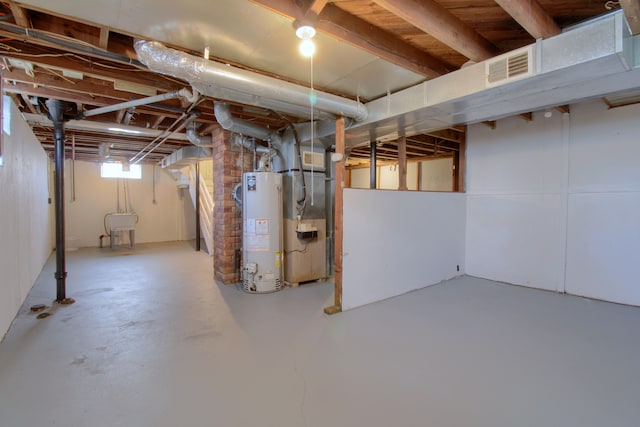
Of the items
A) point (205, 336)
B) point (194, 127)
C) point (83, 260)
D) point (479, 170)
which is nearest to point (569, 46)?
point (479, 170)

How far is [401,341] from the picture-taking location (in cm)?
258

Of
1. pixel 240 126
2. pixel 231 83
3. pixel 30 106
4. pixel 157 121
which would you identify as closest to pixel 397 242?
pixel 240 126

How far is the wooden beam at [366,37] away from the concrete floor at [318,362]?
2391 mm

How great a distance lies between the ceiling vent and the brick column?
11.2 feet

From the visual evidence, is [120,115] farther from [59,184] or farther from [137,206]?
[137,206]

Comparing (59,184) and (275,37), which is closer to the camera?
(275,37)

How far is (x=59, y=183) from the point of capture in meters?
3.44

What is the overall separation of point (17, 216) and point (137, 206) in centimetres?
583

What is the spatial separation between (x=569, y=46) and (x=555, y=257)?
10.5 ft

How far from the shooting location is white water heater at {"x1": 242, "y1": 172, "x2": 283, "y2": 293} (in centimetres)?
395

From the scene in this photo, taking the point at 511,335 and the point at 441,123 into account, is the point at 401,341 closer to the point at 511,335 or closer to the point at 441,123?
the point at 511,335

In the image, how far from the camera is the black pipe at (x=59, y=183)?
341 centimetres

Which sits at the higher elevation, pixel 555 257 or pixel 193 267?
pixel 555 257

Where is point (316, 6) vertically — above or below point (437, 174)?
above
